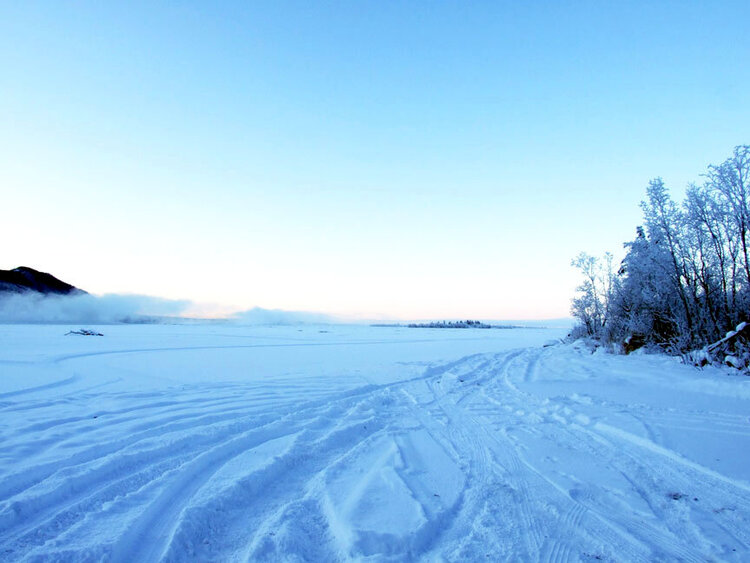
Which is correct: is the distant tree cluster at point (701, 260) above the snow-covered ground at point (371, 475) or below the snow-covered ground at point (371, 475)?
above

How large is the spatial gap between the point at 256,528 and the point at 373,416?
3413mm

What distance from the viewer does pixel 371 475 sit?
358 cm

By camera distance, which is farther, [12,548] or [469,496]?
[469,496]

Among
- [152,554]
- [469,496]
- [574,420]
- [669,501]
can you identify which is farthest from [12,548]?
[574,420]

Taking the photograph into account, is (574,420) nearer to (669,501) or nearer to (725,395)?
(669,501)

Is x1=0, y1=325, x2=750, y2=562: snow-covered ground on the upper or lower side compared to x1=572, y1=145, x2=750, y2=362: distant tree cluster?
lower

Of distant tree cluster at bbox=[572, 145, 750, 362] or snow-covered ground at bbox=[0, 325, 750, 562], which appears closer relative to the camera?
snow-covered ground at bbox=[0, 325, 750, 562]

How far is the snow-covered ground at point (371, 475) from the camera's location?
243 centimetres

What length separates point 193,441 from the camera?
14.3ft

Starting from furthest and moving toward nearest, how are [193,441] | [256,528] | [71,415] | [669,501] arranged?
[71,415], [193,441], [669,501], [256,528]

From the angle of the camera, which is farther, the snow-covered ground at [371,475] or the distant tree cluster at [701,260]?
the distant tree cluster at [701,260]

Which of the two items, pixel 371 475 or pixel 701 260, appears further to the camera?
pixel 701 260

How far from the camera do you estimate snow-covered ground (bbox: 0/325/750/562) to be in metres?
2.43

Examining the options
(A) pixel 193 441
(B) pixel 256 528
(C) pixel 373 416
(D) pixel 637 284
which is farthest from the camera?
(D) pixel 637 284
